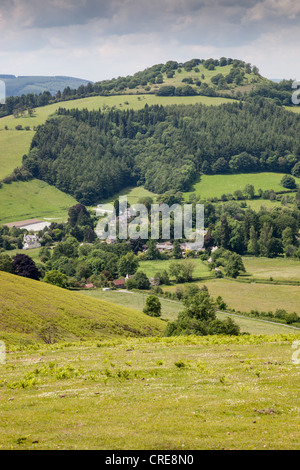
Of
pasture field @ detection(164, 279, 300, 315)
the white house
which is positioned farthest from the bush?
the white house

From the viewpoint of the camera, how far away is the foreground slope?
51375 millimetres

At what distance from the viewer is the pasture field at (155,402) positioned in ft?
56.9

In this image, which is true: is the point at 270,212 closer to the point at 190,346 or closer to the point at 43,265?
the point at 43,265

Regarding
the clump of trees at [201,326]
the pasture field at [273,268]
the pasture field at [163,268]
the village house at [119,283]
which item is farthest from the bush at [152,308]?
the pasture field at [163,268]

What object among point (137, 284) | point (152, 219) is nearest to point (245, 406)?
point (137, 284)

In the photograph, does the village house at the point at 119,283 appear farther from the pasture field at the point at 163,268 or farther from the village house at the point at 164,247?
the village house at the point at 164,247

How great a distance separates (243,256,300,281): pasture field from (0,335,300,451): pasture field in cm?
9207

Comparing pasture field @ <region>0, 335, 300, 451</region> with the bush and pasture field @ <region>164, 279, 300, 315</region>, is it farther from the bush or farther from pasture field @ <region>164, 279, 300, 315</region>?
pasture field @ <region>164, 279, 300, 315</region>

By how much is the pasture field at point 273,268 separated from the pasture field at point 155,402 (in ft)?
302

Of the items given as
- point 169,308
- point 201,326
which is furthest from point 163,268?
point 201,326

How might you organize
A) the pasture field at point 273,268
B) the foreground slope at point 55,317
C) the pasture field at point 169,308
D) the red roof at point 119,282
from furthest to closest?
the red roof at point 119,282 < the pasture field at point 273,268 < the pasture field at point 169,308 < the foreground slope at point 55,317

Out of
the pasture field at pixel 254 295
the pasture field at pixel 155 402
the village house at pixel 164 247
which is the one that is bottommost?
the village house at pixel 164 247

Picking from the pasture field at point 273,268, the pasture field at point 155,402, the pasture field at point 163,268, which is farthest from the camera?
the pasture field at point 163,268
